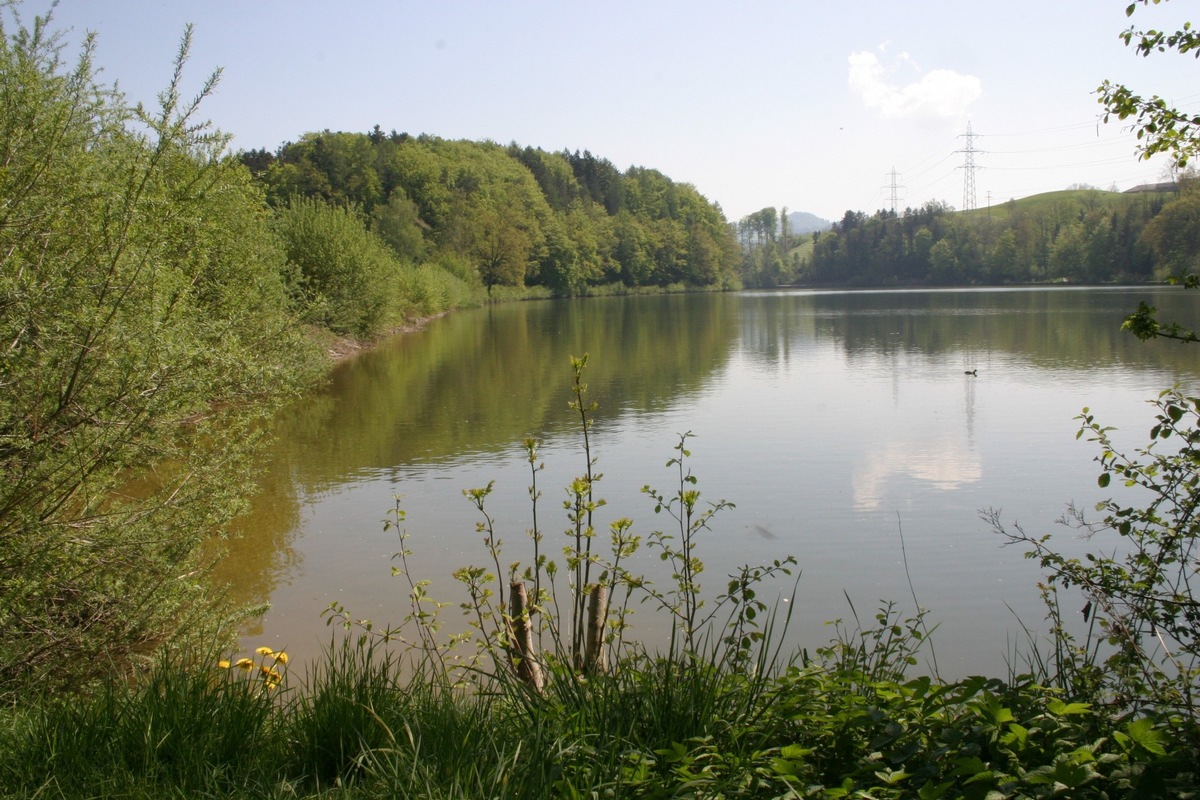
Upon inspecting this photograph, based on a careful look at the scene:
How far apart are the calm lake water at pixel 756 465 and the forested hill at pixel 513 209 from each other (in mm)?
21320

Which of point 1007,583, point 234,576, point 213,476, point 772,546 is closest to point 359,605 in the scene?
point 234,576

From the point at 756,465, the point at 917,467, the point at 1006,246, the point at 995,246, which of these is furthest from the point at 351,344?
the point at 995,246

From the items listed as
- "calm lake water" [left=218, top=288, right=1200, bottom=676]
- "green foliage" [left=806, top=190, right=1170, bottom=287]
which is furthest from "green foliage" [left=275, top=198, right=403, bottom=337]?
"green foliage" [left=806, top=190, right=1170, bottom=287]

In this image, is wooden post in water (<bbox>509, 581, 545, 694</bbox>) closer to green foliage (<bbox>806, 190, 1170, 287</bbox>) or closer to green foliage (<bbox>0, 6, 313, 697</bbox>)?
green foliage (<bbox>0, 6, 313, 697</bbox>)

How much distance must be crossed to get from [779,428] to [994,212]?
154716mm

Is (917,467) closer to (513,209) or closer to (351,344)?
(351,344)

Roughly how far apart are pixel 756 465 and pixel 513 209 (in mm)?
81812

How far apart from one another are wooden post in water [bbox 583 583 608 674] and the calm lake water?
3.52ft

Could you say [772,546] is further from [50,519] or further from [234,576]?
[50,519]

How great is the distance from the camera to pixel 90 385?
18.1 feet

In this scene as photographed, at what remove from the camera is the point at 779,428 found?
18000mm

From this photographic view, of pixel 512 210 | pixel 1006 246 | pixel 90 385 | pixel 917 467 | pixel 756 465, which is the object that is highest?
pixel 512 210

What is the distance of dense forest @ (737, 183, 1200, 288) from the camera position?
284 feet

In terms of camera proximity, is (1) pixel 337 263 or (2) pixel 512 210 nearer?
(1) pixel 337 263
